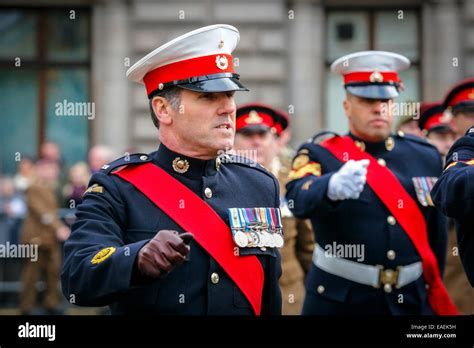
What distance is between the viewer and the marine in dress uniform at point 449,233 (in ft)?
23.3

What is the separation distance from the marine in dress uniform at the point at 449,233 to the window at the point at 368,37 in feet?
14.0

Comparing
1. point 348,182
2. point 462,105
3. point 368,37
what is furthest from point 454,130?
point 368,37

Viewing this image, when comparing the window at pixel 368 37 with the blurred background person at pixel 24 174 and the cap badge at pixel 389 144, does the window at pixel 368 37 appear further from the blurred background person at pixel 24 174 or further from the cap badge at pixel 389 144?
the cap badge at pixel 389 144

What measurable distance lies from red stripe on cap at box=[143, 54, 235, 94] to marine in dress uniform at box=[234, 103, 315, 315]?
2.66 m

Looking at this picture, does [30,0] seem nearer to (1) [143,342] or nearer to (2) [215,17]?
(2) [215,17]

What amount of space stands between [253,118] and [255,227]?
343cm

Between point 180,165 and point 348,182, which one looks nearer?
point 180,165

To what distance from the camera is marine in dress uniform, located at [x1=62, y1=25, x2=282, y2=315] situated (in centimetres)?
360

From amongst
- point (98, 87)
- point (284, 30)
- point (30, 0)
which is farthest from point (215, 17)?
point (30, 0)

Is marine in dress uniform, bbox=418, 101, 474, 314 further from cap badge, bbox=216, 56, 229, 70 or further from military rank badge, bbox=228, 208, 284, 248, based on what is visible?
cap badge, bbox=216, 56, 229, 70

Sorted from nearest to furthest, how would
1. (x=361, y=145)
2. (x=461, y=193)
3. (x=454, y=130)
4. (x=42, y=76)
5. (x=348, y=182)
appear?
(x=461, y=193), (x=348, y=182), (x=361, y=145), (x=454, y=130), (x=42, y=76)

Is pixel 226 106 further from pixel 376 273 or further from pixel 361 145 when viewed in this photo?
pixel 361 145

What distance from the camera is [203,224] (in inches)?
148

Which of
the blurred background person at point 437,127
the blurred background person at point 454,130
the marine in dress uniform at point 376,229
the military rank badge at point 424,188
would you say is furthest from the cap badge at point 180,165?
the blurred background person at point 437,127
